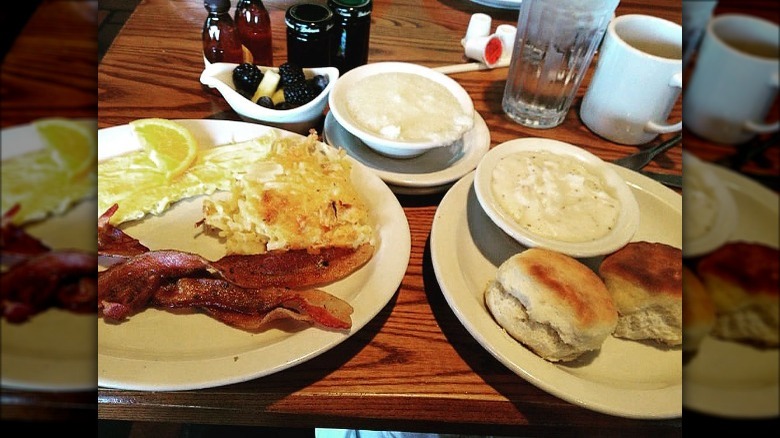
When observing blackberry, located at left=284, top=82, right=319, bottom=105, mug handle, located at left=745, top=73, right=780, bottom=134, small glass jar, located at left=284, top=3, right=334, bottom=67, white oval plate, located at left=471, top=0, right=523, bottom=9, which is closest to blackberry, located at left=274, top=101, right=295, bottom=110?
blackberry, located at left=284, top=82, right=319, bottom=105

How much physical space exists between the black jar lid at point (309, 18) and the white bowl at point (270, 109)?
6 centimetres

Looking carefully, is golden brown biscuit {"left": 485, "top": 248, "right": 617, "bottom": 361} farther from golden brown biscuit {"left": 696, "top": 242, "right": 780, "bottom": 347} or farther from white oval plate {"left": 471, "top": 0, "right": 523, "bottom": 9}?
white oval plate {"left": 471, "top": 0, "right": 523, "bottom": 9}

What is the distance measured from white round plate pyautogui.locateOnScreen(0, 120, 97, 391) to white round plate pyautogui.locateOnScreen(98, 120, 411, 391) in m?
0.35

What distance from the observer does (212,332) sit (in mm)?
505

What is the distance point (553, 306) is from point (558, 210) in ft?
0.53

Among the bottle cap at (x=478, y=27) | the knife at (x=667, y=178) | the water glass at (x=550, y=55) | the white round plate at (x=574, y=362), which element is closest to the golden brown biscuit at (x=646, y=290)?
the white round plate at (x=574, y=362)

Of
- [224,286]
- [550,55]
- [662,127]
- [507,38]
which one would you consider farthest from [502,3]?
[224,286]

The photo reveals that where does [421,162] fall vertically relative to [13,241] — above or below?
below

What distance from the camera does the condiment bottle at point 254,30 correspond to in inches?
32.7

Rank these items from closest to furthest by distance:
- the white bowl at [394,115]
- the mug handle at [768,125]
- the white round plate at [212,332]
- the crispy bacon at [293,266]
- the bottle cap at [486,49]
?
the mug handle at [768,125] → the white round plate at [212,332] → the crispy bacon at [293,266] → the white bowl at [394,115] → the bottle cap at [486,49]

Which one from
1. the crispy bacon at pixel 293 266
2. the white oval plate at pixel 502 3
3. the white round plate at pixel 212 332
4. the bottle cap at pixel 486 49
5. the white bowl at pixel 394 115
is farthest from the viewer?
the white oval plate at pixel 502 3

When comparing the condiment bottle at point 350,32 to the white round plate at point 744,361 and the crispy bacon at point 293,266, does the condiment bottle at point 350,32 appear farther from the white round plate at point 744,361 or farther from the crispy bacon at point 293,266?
the white round plate at point 744,361

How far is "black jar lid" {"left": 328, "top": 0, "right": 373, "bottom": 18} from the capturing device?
2.66 feet

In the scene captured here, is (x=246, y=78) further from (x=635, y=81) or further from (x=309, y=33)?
(x=635, y=81)
